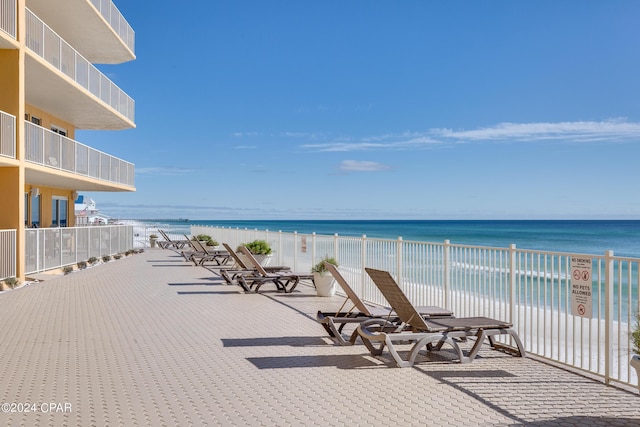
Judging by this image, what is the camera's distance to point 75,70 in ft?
71.4

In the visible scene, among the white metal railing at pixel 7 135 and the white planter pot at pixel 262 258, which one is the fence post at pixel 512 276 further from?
the white metal railing at pixel 7 135

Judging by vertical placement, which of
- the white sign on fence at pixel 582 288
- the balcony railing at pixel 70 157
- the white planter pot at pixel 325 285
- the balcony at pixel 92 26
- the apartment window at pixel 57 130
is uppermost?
the balcony at pixel 92 26

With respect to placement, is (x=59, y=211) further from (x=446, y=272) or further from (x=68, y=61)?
(x=446, y=272)

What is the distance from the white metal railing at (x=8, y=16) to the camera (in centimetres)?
1598

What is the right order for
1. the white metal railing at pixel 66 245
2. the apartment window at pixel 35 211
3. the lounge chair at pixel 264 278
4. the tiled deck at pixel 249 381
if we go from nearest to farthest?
the tiled deck at pixel 249 381, the lounge chair at pixel 264 278, the white metal railing at pixel 66 245, the apartment window at pixel 35 211

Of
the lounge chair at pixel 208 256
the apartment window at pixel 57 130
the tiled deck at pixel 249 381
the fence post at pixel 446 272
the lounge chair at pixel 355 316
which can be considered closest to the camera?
the tiled deck at pixel 249 381

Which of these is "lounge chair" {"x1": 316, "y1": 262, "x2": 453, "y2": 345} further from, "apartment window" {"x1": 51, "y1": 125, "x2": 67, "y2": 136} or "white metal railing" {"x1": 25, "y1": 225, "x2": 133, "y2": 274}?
"apartment window" {"x1": 51, "y1": 125, "x2": 67, "y2": 136}

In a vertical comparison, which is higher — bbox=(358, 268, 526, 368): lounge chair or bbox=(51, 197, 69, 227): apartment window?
bbox=(51, 197, 69, 227): apartment window

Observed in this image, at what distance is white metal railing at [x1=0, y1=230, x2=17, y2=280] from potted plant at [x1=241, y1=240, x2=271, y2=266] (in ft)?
21.8

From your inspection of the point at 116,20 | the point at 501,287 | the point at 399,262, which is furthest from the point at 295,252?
the point at 116,20

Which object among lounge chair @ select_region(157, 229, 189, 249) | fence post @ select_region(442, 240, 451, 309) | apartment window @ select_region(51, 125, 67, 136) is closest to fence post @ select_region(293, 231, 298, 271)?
fence post @ select_region(442, 240, 451, 309)

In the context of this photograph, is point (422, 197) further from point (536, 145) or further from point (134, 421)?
point (134, 421)

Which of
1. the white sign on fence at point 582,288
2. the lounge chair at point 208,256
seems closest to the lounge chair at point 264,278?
the lounge chair at point 208,256

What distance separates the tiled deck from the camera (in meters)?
5.40
